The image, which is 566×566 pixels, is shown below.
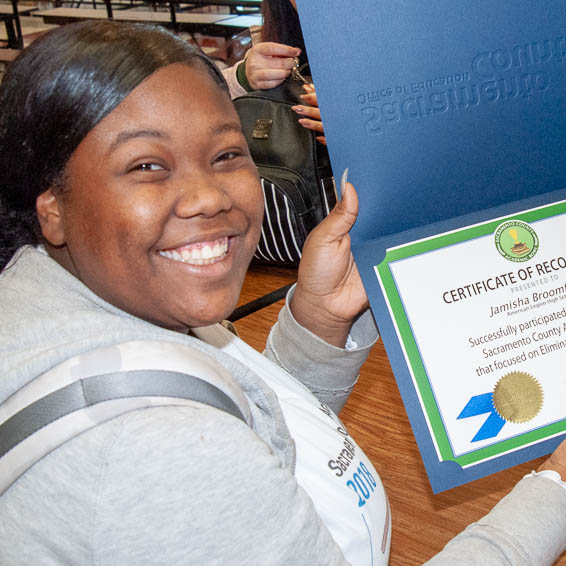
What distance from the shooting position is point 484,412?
2.46ft

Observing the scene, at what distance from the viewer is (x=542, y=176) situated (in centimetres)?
83

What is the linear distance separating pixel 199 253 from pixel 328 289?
1.06ft

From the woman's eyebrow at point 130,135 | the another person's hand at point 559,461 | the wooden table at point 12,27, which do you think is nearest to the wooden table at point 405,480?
the another person's hand at point 559,461

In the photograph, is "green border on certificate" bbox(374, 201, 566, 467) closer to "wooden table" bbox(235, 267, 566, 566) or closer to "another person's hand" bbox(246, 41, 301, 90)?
"wooden table" bbox(235, 267, 566, 566)

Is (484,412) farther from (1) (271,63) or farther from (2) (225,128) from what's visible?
(1) (271,63)

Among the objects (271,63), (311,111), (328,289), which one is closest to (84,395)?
(328,289)

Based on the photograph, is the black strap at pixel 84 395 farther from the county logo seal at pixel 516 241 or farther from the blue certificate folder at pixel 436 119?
the county logo seal at pixel 516 241

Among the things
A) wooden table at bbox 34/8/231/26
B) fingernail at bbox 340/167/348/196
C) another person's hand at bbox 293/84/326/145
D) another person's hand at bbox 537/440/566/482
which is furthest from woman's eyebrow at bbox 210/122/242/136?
wooden table at bbox 34/8/231/26

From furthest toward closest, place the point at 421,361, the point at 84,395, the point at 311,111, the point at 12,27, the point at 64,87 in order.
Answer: the point at 12,27
the point at 311,111
the point at 421,361
the point at 64,87
the point at 84,395

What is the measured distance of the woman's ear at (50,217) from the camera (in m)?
0.62

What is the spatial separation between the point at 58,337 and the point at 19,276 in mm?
121

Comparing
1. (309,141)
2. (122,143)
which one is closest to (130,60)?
(122,143)

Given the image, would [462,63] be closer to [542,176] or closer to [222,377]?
[542,176]

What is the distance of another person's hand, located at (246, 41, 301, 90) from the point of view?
56.8 inches
